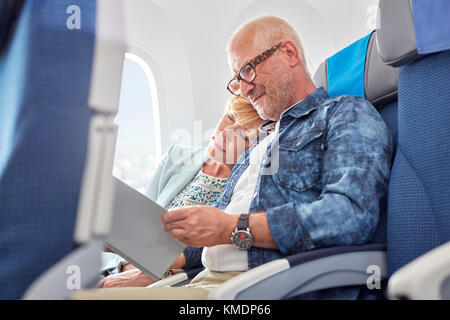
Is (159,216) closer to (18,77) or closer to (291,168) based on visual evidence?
(291,168)

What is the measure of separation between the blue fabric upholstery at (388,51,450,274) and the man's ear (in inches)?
22.7

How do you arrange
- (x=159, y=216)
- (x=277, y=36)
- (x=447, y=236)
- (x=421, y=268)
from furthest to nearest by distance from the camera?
(x=277, y=36) < (x=159, y=216) < (x=447, y=236) < (x=421, y=268)

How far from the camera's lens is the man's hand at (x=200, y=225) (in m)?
1.18

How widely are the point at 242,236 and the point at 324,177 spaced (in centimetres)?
32

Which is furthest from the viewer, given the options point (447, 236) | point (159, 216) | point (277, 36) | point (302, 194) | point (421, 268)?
point (277, 36)

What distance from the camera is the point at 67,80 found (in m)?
0.61

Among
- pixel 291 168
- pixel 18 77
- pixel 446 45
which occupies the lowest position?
pixel 291 168

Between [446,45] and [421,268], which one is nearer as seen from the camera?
[421,268]

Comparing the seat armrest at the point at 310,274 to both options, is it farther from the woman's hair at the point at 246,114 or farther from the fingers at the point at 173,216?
the woman's hair at the point at 246,114

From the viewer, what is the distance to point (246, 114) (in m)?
2.22

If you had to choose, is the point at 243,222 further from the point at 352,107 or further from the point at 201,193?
the point at 201,193

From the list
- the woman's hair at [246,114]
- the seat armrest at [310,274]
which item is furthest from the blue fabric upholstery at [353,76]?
the woman's hair at [246,114]

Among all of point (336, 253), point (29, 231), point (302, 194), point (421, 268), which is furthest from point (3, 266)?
point (302, 194)

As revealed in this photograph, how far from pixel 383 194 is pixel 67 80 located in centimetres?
100
